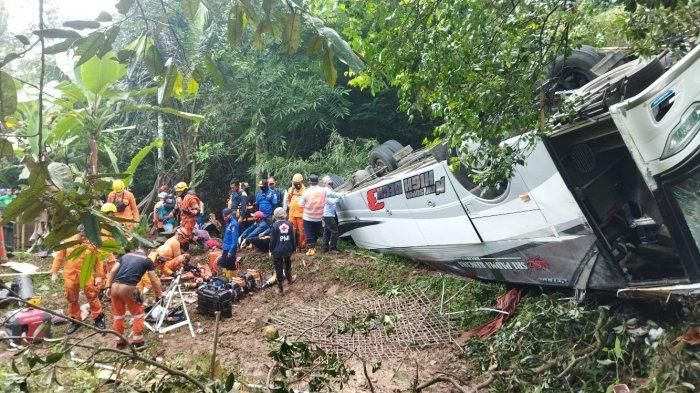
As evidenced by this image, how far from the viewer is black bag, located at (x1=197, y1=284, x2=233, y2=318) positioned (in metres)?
7.66

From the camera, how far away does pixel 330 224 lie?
9.87 metres

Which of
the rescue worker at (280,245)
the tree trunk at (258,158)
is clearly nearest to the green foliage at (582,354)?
the rescue worker at (280,245)

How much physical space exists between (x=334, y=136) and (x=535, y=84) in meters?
9.81

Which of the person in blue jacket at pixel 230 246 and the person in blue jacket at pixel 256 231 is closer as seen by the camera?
the person in blue jacket at pixel 230 246

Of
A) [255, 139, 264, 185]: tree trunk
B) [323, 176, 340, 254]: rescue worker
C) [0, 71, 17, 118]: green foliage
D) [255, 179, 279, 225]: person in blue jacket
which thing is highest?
[255, 139, 264, 185]: tree trunk

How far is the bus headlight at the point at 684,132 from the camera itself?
12.2 feet

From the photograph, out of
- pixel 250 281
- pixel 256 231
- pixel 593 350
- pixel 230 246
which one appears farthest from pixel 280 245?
pixel 593 350

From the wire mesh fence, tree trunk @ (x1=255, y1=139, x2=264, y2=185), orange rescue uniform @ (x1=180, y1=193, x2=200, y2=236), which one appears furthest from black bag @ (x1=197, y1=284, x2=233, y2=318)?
tree trunk @ (x1=255, y1=139, x2=264, y2=185)

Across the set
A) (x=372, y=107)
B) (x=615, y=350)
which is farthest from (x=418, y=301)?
(x=372, y=107)

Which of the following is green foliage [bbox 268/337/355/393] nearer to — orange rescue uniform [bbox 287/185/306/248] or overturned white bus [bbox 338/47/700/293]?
overturned white bus [bbox 338/47/700/293]

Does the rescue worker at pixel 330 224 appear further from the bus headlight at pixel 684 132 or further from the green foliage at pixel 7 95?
the green foliage at pixel 7 95

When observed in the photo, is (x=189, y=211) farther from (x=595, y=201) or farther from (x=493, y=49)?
(x=493, y=49)

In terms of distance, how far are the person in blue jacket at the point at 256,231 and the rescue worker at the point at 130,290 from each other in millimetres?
3879

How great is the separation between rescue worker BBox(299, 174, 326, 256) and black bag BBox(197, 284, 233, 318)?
2261 millimetres
